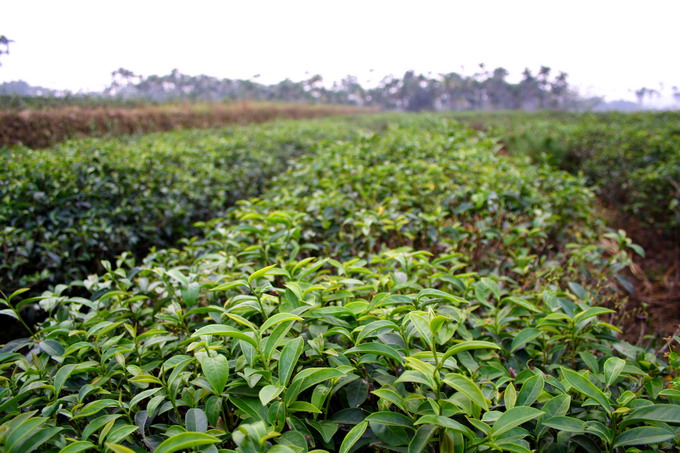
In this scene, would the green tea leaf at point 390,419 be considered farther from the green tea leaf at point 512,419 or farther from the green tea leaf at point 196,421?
the green tea leaf at point 196,421

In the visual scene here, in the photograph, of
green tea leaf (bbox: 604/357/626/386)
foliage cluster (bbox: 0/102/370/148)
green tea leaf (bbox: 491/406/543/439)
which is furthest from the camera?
foliage cluster (bbox: 0/102/370/148)

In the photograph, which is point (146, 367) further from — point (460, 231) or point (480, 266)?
point (480, 266)

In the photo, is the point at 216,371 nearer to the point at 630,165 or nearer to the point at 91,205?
the point at 91,205

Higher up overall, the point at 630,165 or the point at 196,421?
the point at 630,165

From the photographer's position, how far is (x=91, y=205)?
260 centimetres

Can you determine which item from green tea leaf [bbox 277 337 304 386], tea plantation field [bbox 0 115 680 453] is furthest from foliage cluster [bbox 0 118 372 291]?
green tea leaf [bbox 277 337 304 386]

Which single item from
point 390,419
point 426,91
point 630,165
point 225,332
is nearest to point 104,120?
point 225,332

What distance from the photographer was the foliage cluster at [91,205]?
2.21 meters

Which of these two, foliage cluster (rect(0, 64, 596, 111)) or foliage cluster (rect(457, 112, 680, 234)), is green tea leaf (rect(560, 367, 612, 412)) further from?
foliage cluster (rect(0, 64, 596, 111))

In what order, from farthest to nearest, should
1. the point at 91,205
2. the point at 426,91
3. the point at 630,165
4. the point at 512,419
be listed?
the point at 426,91
the point at 630,165
the point at 91,205
the point at 512,419

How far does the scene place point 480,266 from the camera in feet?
6.44

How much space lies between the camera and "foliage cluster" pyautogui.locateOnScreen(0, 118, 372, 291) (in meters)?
2.21

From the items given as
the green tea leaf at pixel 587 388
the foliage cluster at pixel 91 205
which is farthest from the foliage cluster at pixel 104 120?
the green tea leaf at pixel 587 388

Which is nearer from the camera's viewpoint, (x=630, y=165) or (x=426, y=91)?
(x=630, y=165)
